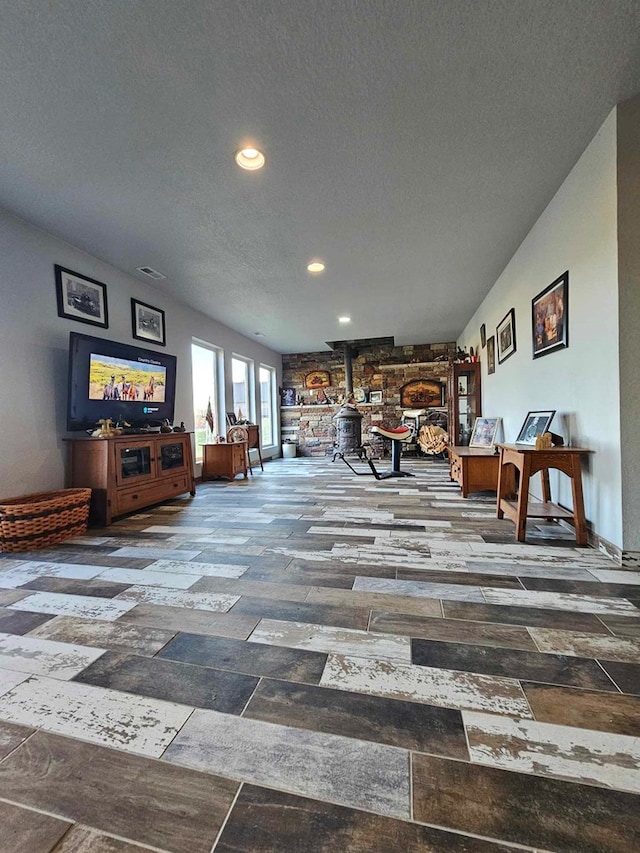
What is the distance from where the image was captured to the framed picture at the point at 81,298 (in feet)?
10.9

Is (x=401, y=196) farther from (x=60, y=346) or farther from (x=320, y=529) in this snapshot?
(x=60, y=346)

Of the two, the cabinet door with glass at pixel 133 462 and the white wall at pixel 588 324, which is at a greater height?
the white wall at pixel 588 324

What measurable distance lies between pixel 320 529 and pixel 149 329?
10.6 ft

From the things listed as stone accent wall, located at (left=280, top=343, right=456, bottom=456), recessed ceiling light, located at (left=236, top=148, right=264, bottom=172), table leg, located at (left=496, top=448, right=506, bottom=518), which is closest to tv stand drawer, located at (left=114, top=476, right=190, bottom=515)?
recessed ceiling light, located at (left=236, top=148, right=264, bottom=172)

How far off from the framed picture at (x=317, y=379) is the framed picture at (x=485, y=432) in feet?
14.7

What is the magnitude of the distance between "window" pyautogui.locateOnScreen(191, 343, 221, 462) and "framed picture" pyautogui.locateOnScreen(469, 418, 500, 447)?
384 centimetres

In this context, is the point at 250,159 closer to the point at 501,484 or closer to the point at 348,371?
the point at 501,484

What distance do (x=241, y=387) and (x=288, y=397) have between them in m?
1.85

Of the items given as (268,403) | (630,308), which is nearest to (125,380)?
(630,308)

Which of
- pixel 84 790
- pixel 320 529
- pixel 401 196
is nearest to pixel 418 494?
pixel 320 529

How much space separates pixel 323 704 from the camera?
114 centimetres

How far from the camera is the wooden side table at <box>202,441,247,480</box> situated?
5527mm

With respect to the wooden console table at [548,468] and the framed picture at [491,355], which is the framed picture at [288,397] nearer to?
the framed picture at [491,355]

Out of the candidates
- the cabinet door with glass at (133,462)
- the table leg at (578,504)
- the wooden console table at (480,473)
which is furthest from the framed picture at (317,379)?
the table leg at (578,504)
